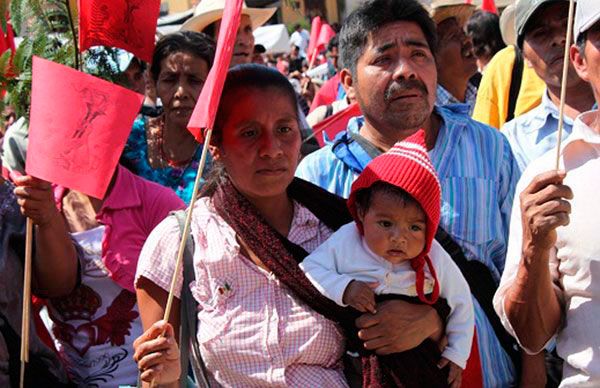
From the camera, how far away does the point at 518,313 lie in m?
2.70

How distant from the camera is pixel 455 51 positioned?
612cm

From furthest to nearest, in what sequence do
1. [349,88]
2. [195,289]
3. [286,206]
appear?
[349,88], [286,206], [195,289]

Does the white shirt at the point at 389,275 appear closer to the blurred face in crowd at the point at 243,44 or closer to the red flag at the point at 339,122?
the red flag at the point at 339,122

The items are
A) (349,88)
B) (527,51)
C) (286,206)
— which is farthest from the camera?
(527,51)

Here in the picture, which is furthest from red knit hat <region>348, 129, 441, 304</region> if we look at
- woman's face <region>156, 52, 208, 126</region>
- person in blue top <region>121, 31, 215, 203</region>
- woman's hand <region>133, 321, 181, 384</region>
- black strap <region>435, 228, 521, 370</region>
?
woman's face <region>156, 52, 208, 126</region>

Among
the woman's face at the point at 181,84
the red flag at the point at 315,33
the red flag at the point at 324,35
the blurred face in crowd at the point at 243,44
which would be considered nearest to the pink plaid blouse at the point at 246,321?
the woman's face at the point at 181,84

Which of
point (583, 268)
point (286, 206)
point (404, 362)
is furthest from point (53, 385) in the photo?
point (583, 268)

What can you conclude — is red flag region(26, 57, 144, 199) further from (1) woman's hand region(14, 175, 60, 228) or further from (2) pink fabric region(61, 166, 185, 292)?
(2) pink fabric region(61, 166, 185, 292)

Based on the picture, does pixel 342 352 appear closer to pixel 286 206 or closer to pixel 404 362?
pixel 404 362

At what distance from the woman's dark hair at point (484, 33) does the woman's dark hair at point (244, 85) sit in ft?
15.1

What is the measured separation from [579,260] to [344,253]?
684 mm

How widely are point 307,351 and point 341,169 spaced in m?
0.98

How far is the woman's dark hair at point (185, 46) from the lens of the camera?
4609 mm

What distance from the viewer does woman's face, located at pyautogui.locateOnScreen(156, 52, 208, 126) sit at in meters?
4.54
